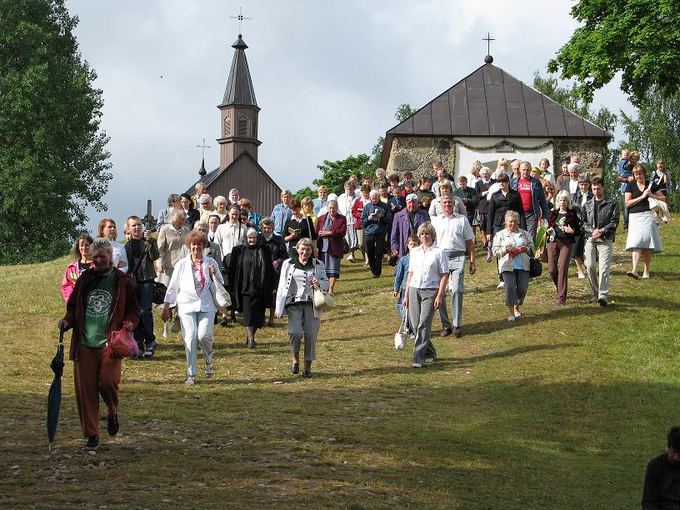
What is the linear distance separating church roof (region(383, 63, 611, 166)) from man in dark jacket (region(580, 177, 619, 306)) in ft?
61.9

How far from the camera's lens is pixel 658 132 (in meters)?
68.3

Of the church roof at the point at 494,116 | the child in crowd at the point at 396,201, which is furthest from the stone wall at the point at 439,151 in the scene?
the child in crowd at the point at 396,201

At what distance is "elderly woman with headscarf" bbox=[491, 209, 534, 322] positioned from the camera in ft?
62.1

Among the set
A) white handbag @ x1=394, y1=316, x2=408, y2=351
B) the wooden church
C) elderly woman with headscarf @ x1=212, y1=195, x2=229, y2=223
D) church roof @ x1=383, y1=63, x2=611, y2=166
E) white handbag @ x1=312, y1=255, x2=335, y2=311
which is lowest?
white handbag @ x1=394, y1=316, x2=408, y2=351

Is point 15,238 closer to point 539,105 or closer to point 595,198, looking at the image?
point 539,105

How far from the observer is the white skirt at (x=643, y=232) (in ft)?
71.1

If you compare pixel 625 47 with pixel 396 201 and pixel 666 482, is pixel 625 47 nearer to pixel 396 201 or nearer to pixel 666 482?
pixel 396 201

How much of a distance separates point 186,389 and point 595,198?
8.04 metres

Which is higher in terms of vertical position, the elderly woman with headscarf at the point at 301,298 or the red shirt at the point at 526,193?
the red shirt at the point at 526,193

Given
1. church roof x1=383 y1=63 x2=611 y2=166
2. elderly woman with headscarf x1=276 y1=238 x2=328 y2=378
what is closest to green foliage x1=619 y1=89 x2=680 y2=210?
church roof x1=383 y1=63 x2=611 y2=166

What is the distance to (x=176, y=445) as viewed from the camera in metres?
11.6

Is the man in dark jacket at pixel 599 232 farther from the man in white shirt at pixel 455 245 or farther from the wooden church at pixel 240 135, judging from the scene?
the wooden church at pixel 240 135

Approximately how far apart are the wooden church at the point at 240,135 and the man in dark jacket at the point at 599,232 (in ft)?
245

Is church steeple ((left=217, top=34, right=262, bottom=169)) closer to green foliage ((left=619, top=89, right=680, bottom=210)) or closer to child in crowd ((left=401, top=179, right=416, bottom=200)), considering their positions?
green foliage ((left=619, top=89, right=680, bottom=210))
